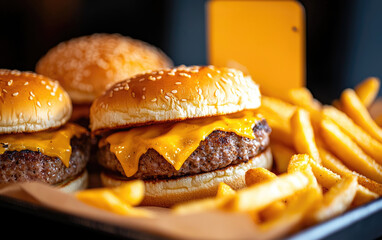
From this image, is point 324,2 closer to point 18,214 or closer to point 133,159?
point 133,159

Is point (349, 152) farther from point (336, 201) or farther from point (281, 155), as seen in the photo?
point (336, 201)

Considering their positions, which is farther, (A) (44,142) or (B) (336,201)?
(A) (44,142)

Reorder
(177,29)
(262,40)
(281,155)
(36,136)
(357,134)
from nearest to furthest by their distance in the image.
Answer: (36,136), (357,134), (281,155), (262,40), (177,29)

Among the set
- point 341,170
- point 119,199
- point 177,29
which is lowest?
point 177,29

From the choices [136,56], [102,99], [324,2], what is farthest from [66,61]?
[324,2]

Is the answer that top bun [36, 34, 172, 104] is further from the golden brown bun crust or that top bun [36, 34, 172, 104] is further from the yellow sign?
the golden brown bun crust

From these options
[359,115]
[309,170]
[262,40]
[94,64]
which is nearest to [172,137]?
[309,170]
